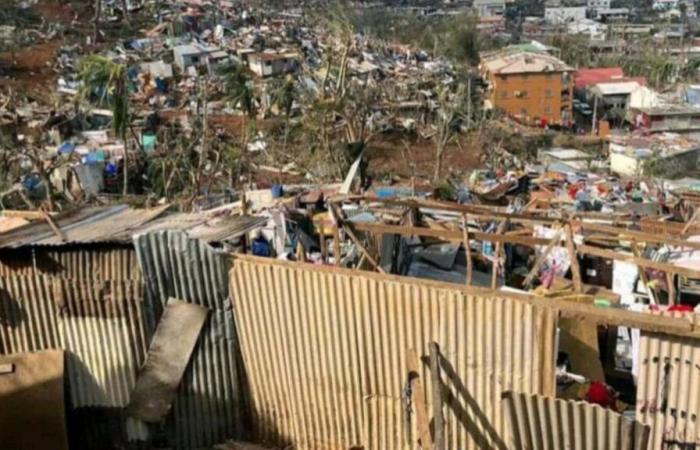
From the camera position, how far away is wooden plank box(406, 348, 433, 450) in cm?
388

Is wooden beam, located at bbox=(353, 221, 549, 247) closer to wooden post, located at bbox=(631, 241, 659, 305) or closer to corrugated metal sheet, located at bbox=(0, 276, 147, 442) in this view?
wooden post, located at bbox=(631, 241, 659, 305)

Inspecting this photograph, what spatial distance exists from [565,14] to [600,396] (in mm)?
97015

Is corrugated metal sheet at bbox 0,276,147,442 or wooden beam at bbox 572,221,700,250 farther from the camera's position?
wooden beam at bbox 572,221,700,250

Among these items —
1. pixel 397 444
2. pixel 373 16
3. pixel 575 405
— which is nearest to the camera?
pixel 575 405

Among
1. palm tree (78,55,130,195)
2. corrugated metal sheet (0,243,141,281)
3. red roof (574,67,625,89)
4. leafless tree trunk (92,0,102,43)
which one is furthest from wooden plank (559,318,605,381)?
leafless tree trunk (92,0,102,43)

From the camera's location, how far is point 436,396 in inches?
146

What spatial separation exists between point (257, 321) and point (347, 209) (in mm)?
3820

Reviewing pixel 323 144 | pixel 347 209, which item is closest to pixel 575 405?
pixel 347 209

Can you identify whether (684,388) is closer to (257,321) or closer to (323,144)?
(257,321)

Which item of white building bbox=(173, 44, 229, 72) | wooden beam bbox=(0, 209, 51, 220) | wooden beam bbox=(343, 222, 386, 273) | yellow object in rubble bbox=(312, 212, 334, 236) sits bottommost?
white building bbox=(173, 44, 229, 72)

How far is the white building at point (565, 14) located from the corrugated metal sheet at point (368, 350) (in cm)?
8965

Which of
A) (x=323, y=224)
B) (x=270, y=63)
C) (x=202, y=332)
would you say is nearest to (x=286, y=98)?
(x=270, y=63)

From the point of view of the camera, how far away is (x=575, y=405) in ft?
11.2

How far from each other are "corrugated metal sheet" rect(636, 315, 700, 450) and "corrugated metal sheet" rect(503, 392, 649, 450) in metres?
0.36
